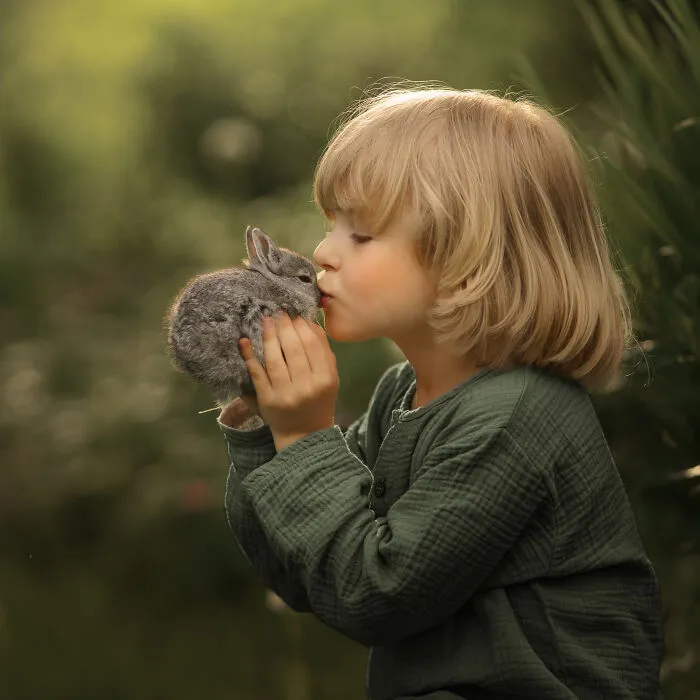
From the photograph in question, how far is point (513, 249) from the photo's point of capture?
1476 mm

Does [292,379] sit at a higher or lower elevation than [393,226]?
lower

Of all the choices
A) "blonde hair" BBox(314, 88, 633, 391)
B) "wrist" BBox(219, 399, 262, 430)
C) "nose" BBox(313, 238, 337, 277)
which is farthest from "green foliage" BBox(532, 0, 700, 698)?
"wrist" BBox(219, 399, 262, 430)

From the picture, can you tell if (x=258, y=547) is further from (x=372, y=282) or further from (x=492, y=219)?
(x=492, y=219)

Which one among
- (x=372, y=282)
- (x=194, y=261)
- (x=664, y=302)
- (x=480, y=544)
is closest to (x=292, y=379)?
(x=372, y=282)

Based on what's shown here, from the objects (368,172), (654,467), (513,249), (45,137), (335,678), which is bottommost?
(335,678)

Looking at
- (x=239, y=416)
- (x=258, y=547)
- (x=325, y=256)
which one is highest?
(x=325, y=256)

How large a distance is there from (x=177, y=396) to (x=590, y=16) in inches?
71.4

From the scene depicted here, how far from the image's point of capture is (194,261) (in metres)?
3.38

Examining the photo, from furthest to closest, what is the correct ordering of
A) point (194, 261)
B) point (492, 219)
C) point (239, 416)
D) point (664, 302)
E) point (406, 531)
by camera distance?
point (194, 261), point (664, 302), point (239, 416), point (492, 219), point (406, 531)

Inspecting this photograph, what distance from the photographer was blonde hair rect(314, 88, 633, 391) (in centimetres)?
145

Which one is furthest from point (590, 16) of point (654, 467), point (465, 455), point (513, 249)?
point (465, 455)

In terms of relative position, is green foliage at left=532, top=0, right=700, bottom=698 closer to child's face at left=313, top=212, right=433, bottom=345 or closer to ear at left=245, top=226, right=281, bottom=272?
child's face at left=313, top=212, right=433, bottom=345

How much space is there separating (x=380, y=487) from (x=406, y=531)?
18 centimetres

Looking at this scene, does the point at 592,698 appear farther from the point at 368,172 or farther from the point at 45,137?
the point at 45,137
